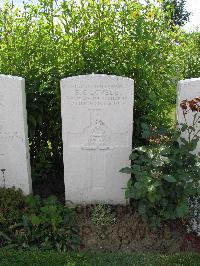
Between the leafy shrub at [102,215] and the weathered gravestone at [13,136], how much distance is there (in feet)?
2.86

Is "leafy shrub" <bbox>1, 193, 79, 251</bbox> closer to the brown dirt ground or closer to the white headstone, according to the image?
the brown dirt ground

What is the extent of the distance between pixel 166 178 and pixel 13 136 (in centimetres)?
182

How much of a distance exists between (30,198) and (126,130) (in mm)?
1356

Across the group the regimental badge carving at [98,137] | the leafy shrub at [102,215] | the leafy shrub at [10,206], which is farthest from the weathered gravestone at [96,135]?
the leafy shrub at [10,206]

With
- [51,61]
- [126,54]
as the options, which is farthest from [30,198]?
[126,54]

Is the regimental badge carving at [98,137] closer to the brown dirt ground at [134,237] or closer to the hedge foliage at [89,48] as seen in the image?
the hedge foliage at [89,48]

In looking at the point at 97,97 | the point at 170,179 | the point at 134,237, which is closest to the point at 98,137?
the point at 97,97

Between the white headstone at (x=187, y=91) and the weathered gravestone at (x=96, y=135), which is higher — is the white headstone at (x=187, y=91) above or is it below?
above

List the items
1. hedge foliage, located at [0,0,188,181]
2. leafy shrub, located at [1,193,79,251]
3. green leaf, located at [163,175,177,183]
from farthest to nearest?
hedge foliage, located at [0,0,188,181] → leafy shrub, located at [1,193,79,251] → green leaf, located at [163,175,177,183]

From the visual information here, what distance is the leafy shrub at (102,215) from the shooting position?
459 cm

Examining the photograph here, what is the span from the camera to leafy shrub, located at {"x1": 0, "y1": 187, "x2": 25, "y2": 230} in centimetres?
445

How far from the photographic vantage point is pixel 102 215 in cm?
463

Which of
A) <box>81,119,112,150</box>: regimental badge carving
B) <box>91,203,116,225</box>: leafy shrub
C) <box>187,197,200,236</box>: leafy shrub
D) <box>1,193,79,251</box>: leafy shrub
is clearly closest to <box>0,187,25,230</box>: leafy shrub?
<box>1,193,79,251</box>: leafy shrub

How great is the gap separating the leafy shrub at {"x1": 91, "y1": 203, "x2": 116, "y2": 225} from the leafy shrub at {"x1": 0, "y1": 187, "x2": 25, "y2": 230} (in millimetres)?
833
